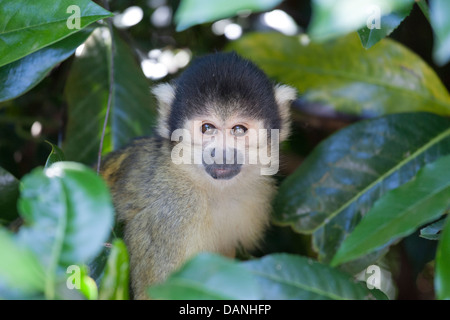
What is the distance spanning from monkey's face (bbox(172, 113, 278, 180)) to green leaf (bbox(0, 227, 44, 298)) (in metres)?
1.31

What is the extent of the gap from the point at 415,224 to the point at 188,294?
23.9 inches

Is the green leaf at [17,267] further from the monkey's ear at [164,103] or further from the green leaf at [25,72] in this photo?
the monkey's ear at [164,103]

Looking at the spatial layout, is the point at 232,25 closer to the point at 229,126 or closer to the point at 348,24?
the point at 229,126

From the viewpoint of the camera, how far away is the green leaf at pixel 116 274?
1261mm

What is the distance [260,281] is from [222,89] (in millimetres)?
1137

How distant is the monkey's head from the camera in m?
2.34

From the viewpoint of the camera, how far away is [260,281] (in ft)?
4.67

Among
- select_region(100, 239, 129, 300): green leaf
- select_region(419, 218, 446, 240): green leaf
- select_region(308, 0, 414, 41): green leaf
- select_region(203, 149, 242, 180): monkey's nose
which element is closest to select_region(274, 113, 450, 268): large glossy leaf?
select_region(203, 149, 242, 180): monkey's nose

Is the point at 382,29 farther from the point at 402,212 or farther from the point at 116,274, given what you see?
the point at 116,274

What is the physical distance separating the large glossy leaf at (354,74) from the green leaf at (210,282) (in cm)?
180

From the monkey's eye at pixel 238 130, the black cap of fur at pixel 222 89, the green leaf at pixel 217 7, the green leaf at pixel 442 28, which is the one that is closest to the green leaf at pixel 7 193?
the black cap of fur at pixel 222 89

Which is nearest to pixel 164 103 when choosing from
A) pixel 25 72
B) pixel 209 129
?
pixel 209 129

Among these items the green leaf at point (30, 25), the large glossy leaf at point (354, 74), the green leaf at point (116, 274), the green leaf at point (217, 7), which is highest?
the large glossy leaf at point (354, 74)

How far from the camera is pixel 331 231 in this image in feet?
7.61
